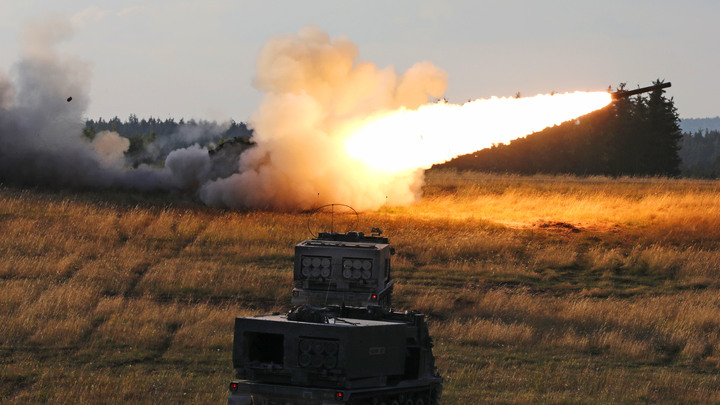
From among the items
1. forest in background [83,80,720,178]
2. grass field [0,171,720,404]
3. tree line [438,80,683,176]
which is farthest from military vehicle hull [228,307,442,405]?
tree line [438,80,683,176]

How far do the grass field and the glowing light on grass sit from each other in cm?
285

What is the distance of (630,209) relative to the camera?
43562 millimetres

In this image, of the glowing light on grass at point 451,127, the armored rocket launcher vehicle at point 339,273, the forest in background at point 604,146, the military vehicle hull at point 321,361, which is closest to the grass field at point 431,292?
the armored rocket launcher vehicle at point 339,273

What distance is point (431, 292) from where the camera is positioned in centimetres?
2780

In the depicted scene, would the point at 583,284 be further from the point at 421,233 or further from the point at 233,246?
the point at 233,246

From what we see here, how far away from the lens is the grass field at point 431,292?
19.0 m

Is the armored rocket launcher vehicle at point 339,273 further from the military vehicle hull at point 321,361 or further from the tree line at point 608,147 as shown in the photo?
the tree line at point 608,147

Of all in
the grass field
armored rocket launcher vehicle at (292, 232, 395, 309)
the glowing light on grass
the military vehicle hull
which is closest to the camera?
the military vehicle hull

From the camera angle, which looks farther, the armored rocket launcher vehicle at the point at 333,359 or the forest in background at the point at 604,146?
the forest in background at the point at 604,146

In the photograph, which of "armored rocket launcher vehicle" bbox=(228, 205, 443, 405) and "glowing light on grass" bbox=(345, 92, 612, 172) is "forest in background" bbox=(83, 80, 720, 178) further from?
"armored rocket launcher vehicle" bbox=(228, 205, 443, 405)

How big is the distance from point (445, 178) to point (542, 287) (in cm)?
2797

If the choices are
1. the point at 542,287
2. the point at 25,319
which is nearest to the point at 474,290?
the point at 542,287

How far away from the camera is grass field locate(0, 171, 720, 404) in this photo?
1905cm

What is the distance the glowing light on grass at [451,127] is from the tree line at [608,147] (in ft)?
142
